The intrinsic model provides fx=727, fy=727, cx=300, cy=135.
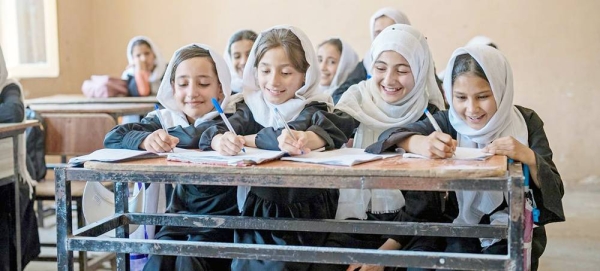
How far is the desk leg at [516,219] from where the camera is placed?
1671mm

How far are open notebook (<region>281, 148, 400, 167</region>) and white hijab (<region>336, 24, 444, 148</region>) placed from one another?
1.26 feet

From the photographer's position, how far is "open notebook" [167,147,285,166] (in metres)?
1.85

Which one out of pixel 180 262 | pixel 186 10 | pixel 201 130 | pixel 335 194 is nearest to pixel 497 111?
pixel 335 194

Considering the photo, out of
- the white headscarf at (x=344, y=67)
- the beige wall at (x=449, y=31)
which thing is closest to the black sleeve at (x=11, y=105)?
the white headscarf at (x=344, y=67)

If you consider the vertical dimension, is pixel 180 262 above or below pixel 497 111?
below

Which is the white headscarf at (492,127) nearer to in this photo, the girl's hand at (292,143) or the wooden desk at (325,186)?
the wooden desk at (325,186)

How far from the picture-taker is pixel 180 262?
7.36ft

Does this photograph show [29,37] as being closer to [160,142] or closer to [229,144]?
[160,142]

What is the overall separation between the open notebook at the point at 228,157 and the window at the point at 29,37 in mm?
4210

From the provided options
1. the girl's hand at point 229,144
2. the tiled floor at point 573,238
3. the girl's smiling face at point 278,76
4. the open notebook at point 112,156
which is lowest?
the tiled floor at point 573,238

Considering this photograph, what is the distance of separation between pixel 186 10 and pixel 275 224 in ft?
16.4

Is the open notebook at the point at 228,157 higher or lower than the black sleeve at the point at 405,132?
lower

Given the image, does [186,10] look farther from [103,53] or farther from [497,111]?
[497,111]

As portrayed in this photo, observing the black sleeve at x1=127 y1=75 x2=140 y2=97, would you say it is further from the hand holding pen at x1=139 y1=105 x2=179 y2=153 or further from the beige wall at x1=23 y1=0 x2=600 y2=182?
the hand holding pen at x1=139 y1=105 x2=179 y2=153
